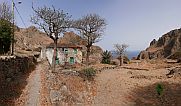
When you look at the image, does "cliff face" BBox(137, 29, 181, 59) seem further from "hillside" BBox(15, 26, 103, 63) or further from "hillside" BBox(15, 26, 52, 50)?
"hillside" BBox(15, 26, 52, 50)

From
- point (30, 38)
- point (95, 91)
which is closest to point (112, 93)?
point (95, 91)

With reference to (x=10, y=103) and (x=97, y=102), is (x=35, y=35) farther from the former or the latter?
(x=10, y=103)

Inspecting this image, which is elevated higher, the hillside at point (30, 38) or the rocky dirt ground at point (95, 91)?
the hillside at point (30, 38)

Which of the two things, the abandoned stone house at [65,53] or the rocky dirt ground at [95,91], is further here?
the abandoned stone house at [65,53]

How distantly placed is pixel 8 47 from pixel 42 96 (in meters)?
29.0

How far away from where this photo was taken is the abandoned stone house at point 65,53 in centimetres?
7300

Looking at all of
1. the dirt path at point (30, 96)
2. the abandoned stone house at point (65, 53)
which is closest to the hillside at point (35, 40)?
the abandoned stone house at point (65, 53)

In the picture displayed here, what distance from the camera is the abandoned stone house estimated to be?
240ft

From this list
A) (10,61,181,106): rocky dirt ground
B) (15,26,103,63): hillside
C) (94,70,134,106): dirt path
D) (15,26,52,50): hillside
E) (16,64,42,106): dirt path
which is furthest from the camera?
(15,26,52,50): hillside

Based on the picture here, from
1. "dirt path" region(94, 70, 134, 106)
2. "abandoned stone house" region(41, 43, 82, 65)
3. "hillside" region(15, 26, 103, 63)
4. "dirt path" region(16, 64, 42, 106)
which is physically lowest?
"dirt path" region(94, 70, 134, 106)

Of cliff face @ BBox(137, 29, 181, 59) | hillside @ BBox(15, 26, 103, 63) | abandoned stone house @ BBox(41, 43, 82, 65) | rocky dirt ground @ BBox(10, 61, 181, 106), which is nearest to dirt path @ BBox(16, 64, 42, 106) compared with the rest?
rocky dirt ground @ BBox(10, 61, 181, 106)

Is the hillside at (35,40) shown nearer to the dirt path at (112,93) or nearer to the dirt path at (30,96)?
the dirt path at (112,93)

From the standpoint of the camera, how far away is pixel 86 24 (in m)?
62.5

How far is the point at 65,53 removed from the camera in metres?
73.8
